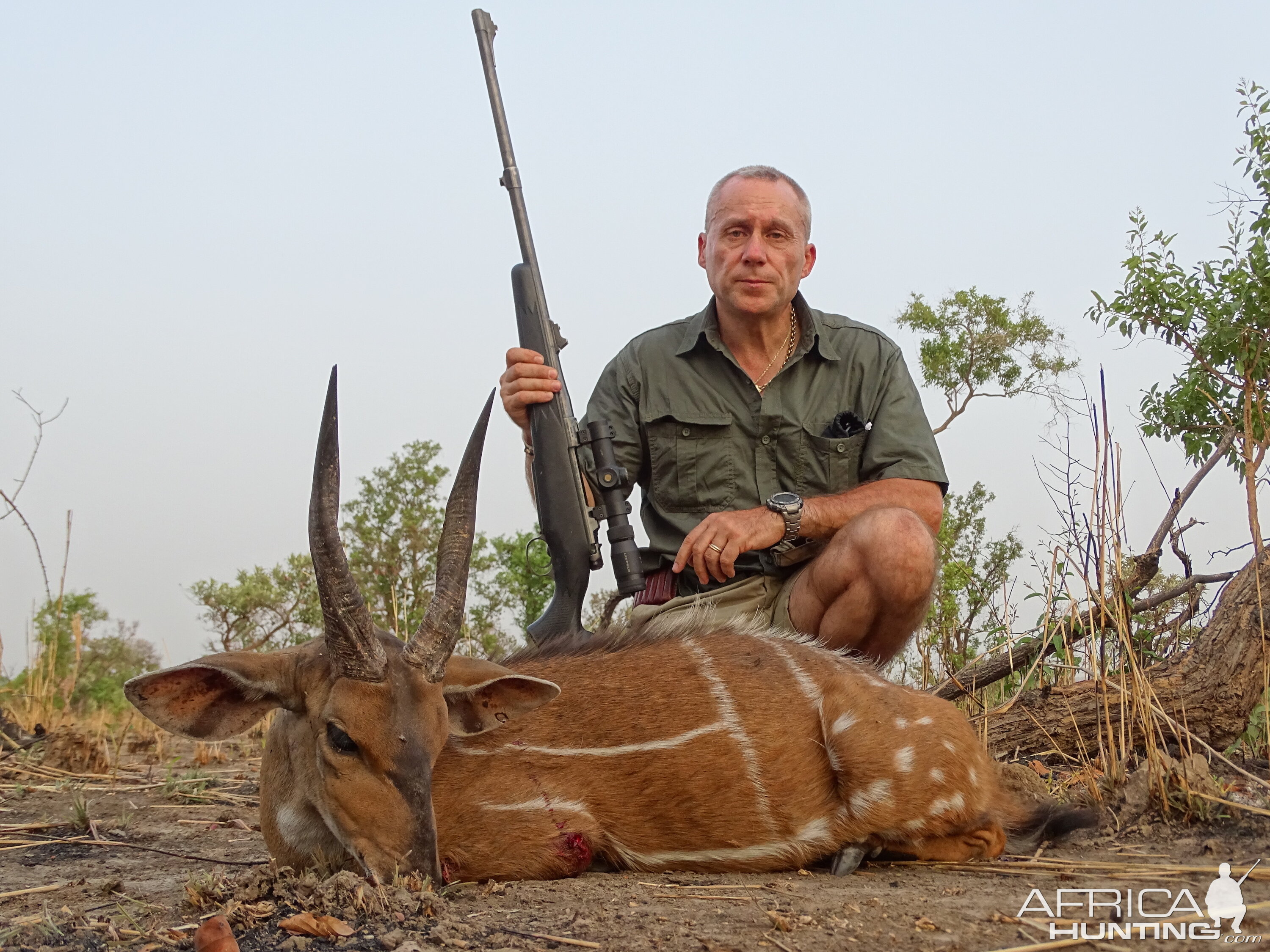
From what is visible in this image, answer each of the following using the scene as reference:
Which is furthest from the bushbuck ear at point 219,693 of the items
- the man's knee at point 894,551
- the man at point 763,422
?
the man's knee at point 894,551

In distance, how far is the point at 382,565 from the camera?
11.8m

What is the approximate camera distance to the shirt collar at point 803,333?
18.1ft

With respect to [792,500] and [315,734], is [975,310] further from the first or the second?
[315,734]

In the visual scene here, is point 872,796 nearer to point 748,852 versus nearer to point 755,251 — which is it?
point 748,852

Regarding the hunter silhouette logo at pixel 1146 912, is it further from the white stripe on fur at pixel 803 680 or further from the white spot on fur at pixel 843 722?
the white stripe on fur at pixel 803 680

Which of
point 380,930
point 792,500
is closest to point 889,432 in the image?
point 792,500

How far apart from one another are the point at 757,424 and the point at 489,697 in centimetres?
232

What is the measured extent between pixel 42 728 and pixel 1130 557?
5.66 metres

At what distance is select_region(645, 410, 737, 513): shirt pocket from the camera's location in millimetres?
5453

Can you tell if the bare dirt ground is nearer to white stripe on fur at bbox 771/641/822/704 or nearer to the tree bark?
white stripe on fur at bbox 771/641/822/704

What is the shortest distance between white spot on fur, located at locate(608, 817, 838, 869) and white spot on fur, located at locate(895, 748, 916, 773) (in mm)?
304

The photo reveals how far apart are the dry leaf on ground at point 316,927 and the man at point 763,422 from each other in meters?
2.53

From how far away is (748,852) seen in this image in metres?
3.74

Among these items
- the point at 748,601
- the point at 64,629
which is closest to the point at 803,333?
the point at 748,601
